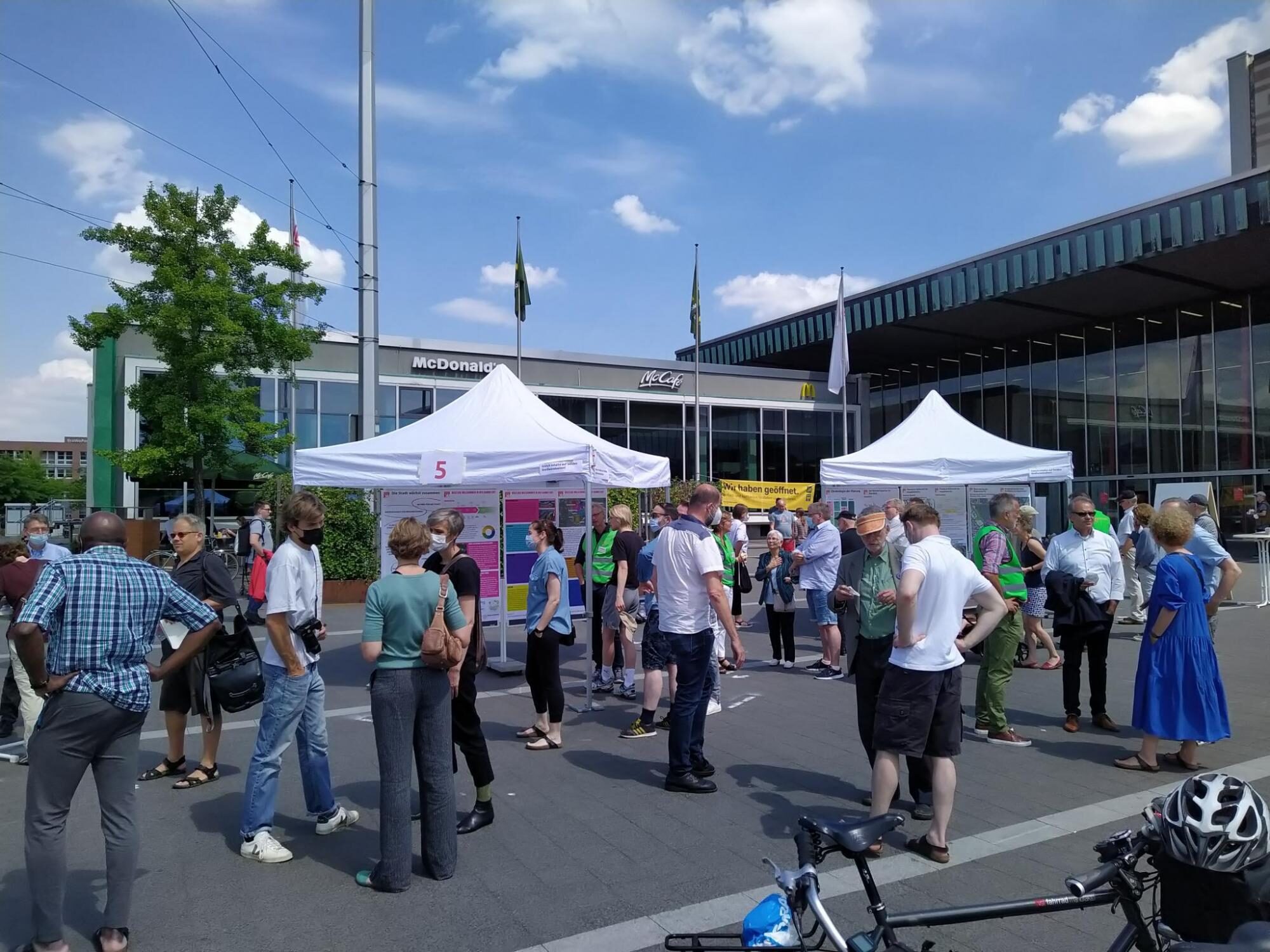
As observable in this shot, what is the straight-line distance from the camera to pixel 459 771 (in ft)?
19.5

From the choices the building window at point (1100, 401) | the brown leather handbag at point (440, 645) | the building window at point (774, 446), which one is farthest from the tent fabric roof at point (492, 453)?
the building window at point (1100, 401)

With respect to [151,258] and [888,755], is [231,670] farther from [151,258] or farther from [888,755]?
[151,258]

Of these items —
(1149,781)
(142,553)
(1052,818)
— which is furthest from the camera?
(142,553)

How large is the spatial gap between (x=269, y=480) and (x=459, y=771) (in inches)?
519

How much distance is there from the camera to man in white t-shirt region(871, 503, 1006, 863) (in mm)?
4270

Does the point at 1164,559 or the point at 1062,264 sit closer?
the point at 1164,559

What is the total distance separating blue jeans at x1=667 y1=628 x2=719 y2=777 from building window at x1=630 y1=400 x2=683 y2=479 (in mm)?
23837

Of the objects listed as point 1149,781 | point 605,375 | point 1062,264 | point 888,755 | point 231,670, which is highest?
point 1062,264

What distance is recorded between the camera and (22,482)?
244 ft

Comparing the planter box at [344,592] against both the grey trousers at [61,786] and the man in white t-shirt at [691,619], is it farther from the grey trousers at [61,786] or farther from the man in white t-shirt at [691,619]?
the grey trousers at [61,786]

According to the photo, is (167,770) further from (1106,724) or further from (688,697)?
(1106,724)

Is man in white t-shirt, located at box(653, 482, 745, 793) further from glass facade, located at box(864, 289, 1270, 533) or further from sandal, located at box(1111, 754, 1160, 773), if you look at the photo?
glass facade, located at box(864, 289, 1270, 533)

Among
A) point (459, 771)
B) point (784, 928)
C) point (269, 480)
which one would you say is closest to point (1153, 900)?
point (784, 928)

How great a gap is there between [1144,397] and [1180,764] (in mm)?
25238
